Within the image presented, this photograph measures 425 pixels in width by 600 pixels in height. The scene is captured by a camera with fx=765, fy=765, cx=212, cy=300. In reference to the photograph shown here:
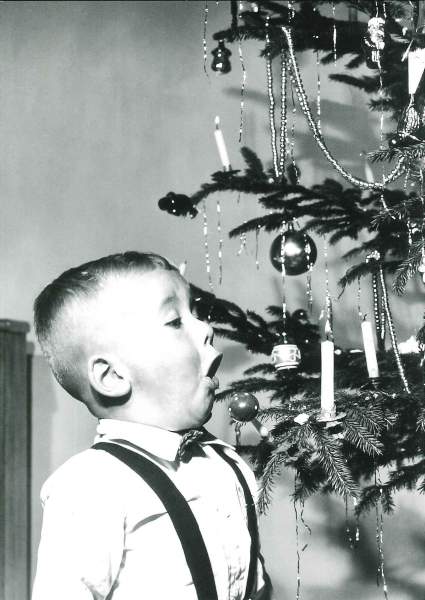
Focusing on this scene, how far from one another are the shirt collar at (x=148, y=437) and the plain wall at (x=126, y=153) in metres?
1.43

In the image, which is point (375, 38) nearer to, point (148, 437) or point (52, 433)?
point (148, 437)

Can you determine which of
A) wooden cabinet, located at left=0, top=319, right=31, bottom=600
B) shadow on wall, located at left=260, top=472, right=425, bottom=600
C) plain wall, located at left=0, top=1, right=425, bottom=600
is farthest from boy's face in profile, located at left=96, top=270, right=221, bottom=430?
wooden cabinet, located at left=0, top=319, right=31, bottom=600

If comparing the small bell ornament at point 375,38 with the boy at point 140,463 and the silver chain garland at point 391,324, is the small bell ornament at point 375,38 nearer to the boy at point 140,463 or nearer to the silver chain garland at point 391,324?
the silver chain garland at point 391,324

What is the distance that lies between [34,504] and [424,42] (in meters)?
2.08

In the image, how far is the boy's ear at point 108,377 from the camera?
919 millimetres

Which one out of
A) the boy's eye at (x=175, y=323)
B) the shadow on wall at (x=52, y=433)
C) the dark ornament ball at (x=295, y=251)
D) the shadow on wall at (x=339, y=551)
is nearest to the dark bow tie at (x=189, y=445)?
the boy's eye at (x=175, y=323)

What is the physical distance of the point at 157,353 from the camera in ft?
2.98

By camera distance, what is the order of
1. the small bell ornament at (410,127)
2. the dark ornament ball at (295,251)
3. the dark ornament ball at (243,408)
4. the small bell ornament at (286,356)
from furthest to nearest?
1. the dark ornament ball at (295,251)
2. the small bell ornament at (286,356)
3. the dark ornament ball at (243,408)
4. the small bell ornament at (410,127)

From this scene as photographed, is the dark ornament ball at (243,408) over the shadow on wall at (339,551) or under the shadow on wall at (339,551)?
over

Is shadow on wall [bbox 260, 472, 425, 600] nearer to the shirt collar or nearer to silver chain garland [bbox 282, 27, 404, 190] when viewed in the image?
silver chain garland [bbox 282, 27, 404, 190]

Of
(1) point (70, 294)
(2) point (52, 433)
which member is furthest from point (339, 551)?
(1) point (70, 294)

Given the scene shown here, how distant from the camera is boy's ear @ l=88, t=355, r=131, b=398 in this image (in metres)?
0.92

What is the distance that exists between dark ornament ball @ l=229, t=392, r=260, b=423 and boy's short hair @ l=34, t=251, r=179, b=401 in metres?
0.35

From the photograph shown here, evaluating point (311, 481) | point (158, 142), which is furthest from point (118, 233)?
point (311, 481)
